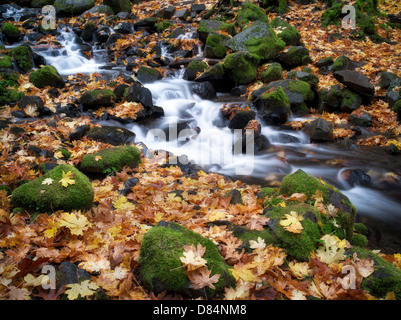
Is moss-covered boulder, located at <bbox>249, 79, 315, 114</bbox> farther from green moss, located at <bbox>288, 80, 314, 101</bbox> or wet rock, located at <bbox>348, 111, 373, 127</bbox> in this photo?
wet rock, located at <bbox>348, 111, 373, 127</bbox>

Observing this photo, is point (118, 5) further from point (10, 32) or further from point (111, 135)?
point (111, 135)

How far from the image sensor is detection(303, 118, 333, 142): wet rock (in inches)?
294

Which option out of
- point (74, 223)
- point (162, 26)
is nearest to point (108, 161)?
point (74, 223)

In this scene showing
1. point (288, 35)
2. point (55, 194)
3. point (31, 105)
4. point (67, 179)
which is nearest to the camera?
point (55, 194)

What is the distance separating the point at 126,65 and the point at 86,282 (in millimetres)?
10066

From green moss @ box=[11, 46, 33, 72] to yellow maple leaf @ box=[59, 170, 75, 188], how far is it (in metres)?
7.86

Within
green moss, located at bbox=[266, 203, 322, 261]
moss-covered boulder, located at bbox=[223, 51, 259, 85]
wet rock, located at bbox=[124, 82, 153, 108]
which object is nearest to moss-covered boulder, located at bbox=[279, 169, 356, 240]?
green moss, located at bbox=[266, 203, 322, 261]

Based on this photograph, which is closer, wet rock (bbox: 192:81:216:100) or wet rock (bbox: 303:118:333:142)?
wet rock (bbox: 303:118:333:142)

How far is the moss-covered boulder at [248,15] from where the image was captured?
12953 mm

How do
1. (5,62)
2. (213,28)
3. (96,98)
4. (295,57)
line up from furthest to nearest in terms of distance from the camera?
(213,28) → (295,57) → (5,62) → (96,98)

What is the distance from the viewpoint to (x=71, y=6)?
15.5m

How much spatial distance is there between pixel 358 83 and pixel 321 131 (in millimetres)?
2411

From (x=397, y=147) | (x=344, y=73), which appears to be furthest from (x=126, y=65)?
(x=397, y=147)
